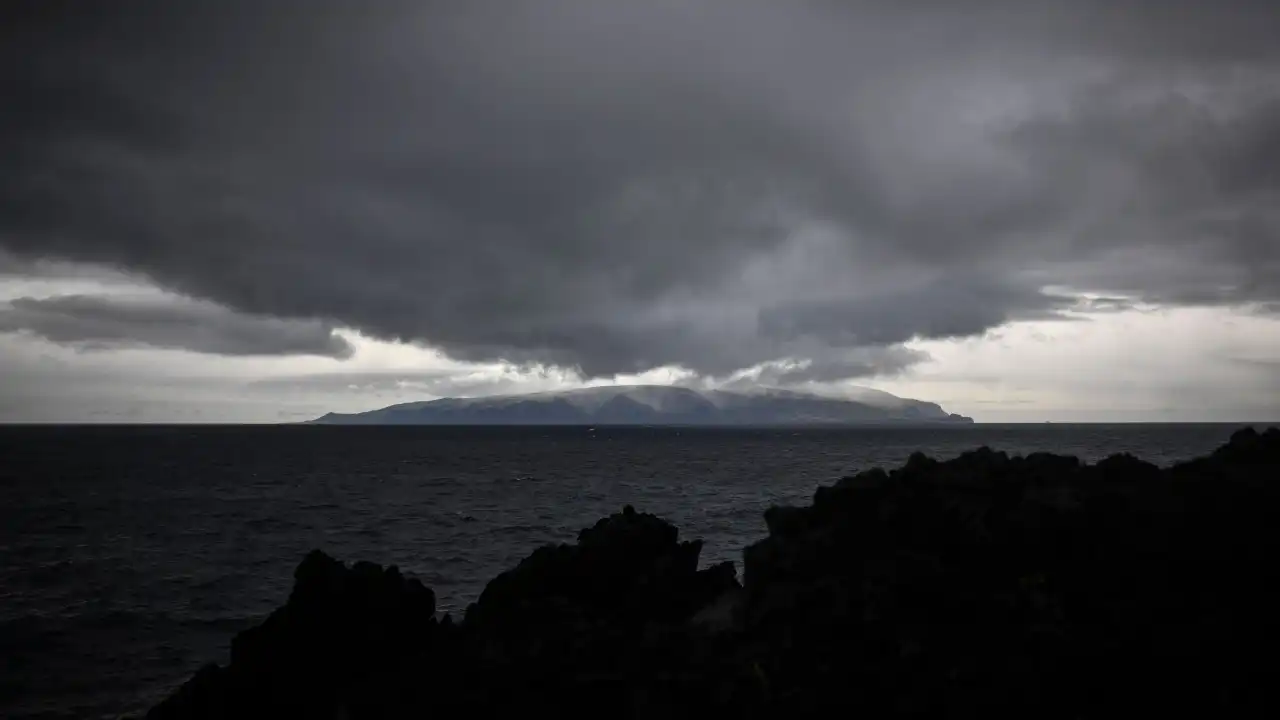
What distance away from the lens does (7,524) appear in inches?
2630

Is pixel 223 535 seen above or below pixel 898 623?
below

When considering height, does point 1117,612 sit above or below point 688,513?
above

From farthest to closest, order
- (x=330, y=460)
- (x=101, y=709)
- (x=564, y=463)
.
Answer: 1. (x=330, y=460)
2. (x=564, y=463)
3. (x=101, y=709)

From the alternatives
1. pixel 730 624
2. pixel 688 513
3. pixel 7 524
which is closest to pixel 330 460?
pixel 7 524

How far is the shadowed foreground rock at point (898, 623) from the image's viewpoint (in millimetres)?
13812

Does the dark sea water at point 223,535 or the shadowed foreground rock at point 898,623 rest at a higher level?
the shadowed foreground rock at point 898,623

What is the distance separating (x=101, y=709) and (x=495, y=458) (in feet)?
472

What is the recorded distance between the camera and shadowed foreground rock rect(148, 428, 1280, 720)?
1381 centimetres

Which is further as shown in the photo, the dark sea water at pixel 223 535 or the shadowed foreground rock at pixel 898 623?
the dark sea water at pixel 223 535

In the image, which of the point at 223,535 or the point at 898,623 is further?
the point at 223,535

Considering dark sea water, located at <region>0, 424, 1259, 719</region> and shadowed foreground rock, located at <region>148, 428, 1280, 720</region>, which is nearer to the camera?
shadowed foreground rock, located at <region>148, 428, 1280, 720</region>

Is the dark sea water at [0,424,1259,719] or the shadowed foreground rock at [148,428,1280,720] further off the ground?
the shadowed foreground rock at [148,428,1280,720]

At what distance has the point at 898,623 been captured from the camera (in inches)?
580

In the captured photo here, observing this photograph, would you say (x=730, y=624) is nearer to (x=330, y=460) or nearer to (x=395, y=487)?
(x=395, y=487)
